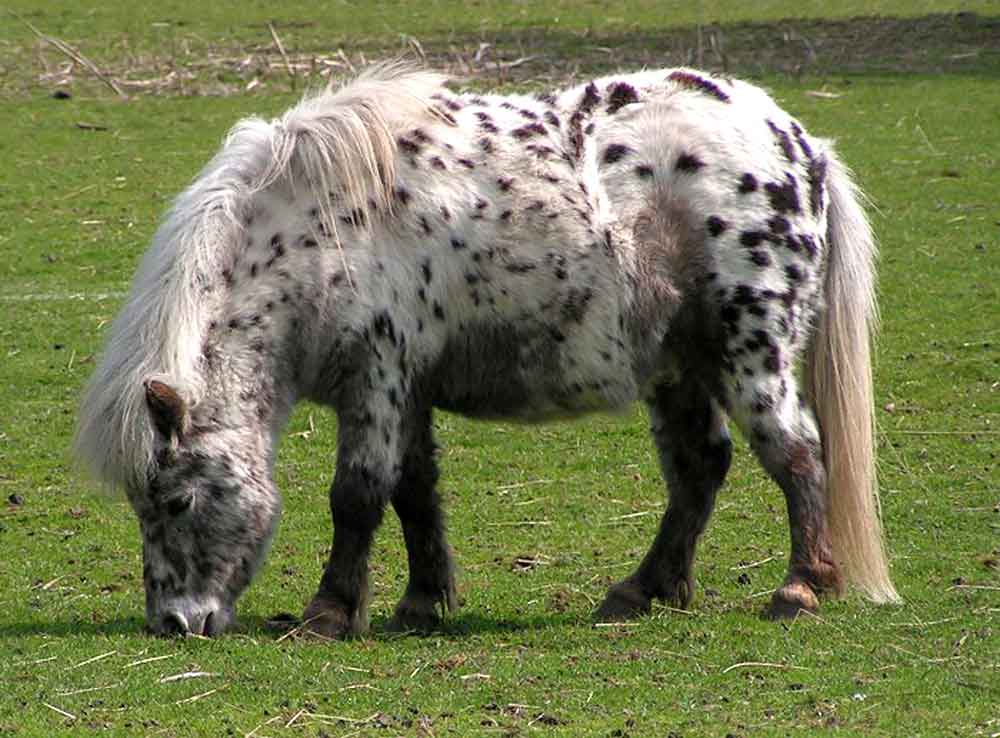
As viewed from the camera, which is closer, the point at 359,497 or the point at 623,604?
the point at 359,497

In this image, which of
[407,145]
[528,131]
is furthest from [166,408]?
[528,131]

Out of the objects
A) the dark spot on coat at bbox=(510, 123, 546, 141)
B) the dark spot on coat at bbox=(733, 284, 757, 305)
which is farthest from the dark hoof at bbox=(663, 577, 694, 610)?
the dark spot on coat at bbox=(510, 123, 546, 141)

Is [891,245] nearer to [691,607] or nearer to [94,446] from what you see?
[691,607]

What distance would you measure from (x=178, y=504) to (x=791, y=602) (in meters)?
2.37

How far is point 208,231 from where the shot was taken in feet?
23.3

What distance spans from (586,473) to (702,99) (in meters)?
2.59

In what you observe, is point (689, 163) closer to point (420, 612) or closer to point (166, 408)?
point (420, 612)

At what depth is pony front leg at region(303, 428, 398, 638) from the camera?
7.13m

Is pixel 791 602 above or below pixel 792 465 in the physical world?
below

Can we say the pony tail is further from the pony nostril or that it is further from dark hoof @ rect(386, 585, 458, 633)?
the pony nostril

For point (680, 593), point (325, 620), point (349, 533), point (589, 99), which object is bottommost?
point (680, 593)

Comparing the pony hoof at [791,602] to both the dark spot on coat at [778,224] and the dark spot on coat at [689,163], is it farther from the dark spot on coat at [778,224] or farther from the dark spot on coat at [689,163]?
the dark spot on coat at [689,163]

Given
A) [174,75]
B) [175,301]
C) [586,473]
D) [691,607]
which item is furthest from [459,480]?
[174,75]

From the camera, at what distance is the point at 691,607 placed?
7738mm
